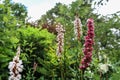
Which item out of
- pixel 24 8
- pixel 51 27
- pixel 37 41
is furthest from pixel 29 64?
pixel 24 8

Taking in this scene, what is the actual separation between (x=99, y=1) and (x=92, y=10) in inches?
83.2

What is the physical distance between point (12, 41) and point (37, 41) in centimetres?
96

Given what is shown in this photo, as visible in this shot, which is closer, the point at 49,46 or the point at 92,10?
the point at 49,46

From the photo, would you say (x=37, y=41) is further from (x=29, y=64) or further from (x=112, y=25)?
(x=112, y=25)

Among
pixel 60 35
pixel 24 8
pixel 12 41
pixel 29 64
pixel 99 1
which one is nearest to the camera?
pixel 60 35

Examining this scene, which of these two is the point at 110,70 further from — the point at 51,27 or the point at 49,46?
the point at 51,27

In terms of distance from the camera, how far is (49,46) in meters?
8.30

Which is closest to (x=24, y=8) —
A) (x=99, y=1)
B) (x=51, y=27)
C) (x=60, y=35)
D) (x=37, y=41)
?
(x=51, y=27)

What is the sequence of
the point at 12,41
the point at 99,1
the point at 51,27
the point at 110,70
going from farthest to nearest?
the point at 51,27
the point at 99,1
the point at 12,41
the point at 110,70

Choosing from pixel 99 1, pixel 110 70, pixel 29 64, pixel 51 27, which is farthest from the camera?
pixel 51 27

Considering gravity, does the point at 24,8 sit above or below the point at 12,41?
above

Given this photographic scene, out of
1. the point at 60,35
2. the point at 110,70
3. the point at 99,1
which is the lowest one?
the point at 110,70

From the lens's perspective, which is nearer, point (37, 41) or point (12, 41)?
point (12, 41)

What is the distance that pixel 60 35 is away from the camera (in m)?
4.27
